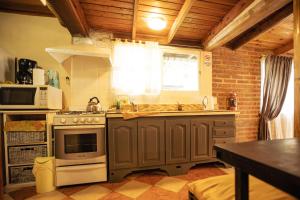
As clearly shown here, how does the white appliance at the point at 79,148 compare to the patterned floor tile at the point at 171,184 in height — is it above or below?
above

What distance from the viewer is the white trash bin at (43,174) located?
188cm

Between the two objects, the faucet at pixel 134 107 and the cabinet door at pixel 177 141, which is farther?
the faucet at pixel 134 107

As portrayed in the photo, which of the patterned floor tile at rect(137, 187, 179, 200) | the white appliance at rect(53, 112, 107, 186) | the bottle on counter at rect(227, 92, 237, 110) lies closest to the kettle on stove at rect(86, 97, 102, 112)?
the white appliance at rect(53, 112, 107, 186)

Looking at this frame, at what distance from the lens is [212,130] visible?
8.32 feet

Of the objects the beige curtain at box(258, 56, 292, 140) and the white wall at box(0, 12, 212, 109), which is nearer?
the white wall at box(0, 12, 212, 109)

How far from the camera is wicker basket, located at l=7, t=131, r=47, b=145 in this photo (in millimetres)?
1973

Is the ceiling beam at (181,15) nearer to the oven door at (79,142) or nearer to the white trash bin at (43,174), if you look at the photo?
the oven door at (79,142)

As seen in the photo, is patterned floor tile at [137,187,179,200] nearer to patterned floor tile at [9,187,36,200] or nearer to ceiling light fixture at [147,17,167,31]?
patterned floor tile at [9,187,36,200]

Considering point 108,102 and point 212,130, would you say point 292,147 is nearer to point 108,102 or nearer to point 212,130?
point 212,130

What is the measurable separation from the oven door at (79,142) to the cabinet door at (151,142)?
1.59 feet

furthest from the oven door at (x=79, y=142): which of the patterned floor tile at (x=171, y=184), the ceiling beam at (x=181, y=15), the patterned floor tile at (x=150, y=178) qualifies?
the ceiling beam at (x=181, y=15)

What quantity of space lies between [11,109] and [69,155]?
2.90ft

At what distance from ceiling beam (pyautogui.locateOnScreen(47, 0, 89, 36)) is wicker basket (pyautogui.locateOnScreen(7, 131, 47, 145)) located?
146 centimetres

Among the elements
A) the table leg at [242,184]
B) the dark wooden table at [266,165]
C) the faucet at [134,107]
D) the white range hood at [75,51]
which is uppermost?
the white range hood at [75,51]
